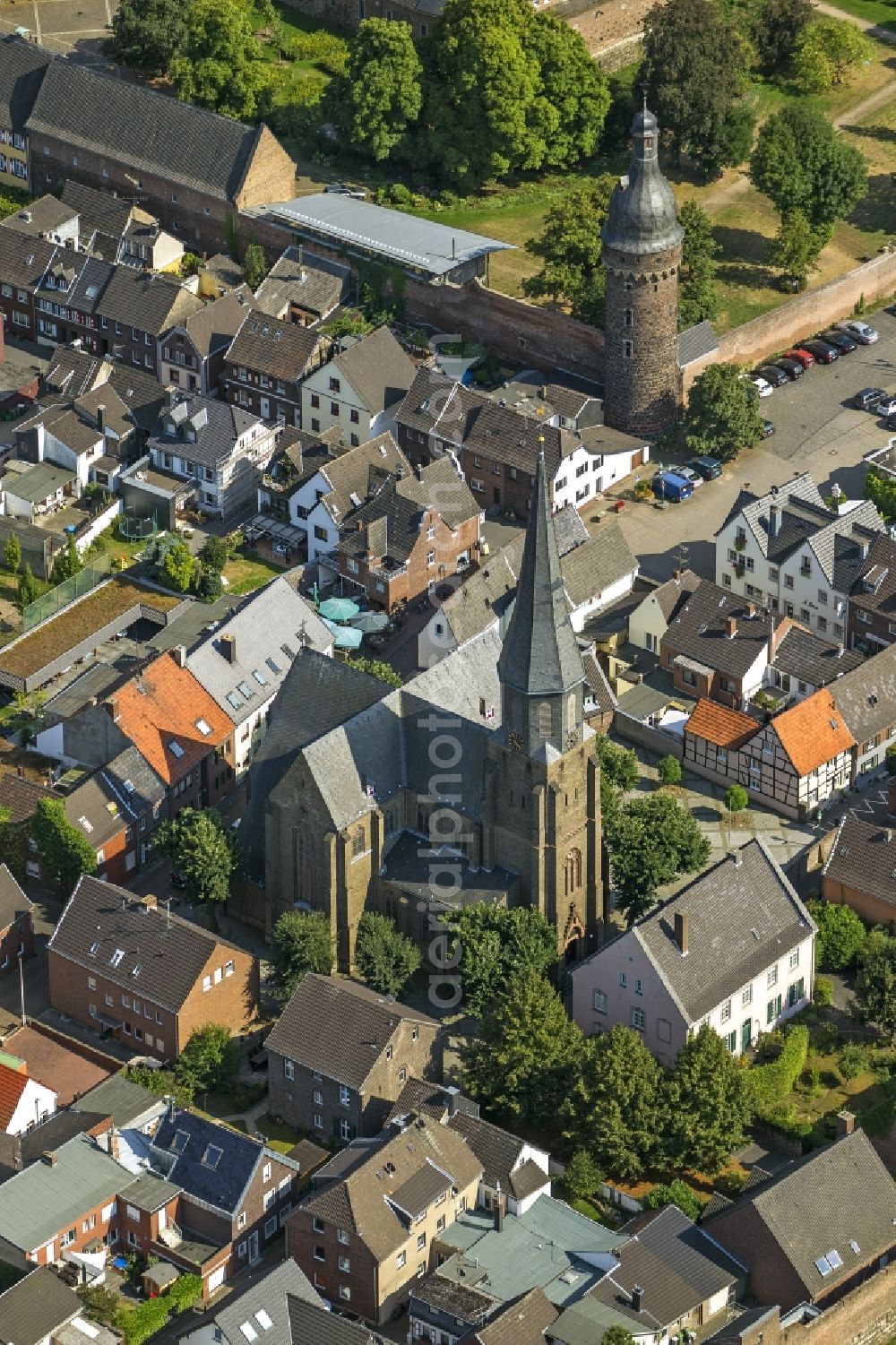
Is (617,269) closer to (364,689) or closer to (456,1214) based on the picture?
(364,689)

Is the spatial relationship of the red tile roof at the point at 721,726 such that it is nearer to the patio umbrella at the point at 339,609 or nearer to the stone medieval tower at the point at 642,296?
the patio umbrella at the point at 339,609

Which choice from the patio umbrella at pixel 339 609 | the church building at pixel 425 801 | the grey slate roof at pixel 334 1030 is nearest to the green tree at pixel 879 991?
the church building at pixel 425 801

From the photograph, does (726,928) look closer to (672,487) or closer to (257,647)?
(257,647)

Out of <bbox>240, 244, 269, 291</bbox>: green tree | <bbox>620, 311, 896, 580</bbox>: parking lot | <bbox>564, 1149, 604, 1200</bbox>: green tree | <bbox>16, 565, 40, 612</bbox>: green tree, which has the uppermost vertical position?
<bbox>240, 244, 269, 291</bbox>: green tree

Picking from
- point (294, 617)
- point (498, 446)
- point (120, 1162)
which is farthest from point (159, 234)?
point (120, 1162)

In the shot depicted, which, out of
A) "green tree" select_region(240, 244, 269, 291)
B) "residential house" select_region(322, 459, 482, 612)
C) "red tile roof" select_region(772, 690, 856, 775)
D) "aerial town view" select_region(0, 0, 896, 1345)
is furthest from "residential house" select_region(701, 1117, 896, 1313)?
"green tree" select_region(240, 244, 269, 291)

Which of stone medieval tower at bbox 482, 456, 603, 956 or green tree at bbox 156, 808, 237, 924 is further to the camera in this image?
green tree at bbox 156, 808, 237, 924

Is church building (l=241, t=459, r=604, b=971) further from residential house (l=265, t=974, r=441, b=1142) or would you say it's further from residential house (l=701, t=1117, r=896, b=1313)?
residential house (l=701, t=1117, r=896, b=1313)
